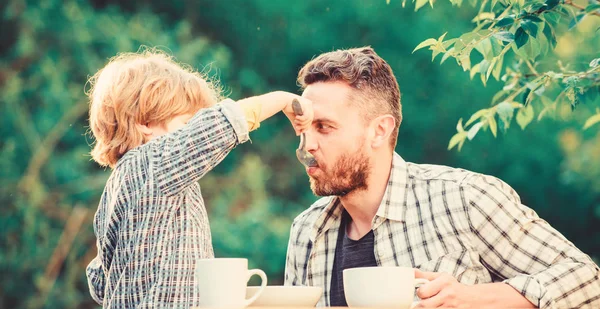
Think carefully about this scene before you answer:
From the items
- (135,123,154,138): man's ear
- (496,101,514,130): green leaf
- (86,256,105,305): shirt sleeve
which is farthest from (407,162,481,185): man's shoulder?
(86,256,105,305): shirt sleeve

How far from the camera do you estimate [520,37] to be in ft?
5.36

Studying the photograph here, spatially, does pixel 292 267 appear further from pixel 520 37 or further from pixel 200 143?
pixel 520 37

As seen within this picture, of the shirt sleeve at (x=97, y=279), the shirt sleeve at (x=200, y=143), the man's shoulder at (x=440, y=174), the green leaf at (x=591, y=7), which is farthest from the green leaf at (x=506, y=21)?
the shirt sleeve at (x=97, y=279)

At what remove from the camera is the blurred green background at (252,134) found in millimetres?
5719

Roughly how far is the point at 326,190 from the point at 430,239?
12.8 inches

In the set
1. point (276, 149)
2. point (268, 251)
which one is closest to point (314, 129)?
point (268, 251)

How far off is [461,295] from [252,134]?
4890 millimetres

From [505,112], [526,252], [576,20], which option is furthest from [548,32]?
[526,252]

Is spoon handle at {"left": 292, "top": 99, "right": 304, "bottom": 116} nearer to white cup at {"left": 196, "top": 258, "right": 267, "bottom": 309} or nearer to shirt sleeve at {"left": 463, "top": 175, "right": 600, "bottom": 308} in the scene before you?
shirt sleeve at {"left": 463, "top": 175, "right": 600, "bottom": 308}

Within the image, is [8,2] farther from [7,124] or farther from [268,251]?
[268,251]

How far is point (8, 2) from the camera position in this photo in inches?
240

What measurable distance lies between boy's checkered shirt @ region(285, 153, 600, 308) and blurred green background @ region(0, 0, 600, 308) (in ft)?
12.3

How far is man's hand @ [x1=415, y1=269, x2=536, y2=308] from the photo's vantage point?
1.35 meters

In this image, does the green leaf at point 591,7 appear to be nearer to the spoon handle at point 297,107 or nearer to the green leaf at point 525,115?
the spoon handle at point 297,107
